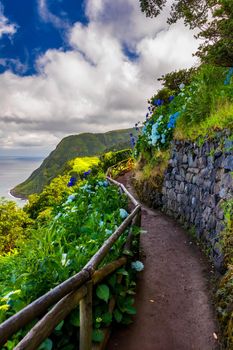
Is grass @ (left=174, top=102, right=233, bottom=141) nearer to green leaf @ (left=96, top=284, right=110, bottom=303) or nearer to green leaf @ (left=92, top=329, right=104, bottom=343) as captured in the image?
green leaf @ (left=96, top=284, right=110, bottom=303)

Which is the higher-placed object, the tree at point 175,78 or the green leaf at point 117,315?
the tree at point 175,78

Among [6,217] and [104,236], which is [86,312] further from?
[6,217]

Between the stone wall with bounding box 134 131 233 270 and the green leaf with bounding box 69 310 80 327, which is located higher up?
the stone wall with bounding box 134 131 233 270

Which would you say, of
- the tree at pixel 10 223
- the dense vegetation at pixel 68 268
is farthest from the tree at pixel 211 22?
the tree at pixel 10 223

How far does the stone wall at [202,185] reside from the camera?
221 inches

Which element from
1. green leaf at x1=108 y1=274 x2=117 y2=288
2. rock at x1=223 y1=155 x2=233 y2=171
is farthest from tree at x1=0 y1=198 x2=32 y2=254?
green leaf at x1=108 y1=274 x2=117 y2=288

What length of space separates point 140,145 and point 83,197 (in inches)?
249

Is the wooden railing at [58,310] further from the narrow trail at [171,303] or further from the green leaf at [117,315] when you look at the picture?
the narrow trail at [171,303]

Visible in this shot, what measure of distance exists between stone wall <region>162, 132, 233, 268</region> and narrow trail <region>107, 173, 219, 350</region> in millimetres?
499

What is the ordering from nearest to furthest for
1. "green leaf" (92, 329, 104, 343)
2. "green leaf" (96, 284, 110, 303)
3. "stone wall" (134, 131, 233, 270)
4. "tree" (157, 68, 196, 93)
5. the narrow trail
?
"green leaf" (92, 329, 104, 343), "green leaf" (96, 284, 110, 303), the narrow trail, "stone wall" (134, 131, 233, 270), "tree" (157, 68, 196, 93)

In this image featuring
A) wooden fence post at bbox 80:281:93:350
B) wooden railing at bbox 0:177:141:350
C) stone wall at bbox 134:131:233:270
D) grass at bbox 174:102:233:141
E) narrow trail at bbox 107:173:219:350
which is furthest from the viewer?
grass at bbox 174:102:233:141

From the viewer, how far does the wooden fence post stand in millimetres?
3031

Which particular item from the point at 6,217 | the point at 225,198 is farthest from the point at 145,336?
the point at 6,217

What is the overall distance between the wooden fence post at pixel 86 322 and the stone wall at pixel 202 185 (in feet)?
8.85
